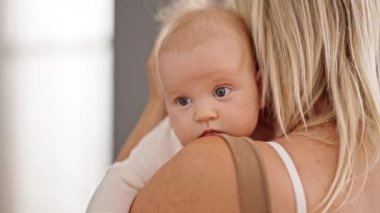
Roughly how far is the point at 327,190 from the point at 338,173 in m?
0.02

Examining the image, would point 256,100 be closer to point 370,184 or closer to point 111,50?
point 370,184

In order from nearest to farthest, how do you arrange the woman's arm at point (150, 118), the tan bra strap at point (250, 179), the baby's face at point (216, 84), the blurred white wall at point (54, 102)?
1. the tan bra strap at point (250, 179)
2. the baby's face at point (216, 84)
3. the woman's arm at point (150, 118)
4. the blurred white wall at point (54, 102)

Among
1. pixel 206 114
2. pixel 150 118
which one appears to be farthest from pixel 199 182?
pixel 150 118

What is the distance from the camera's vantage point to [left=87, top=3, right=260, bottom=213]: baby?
2.70ft

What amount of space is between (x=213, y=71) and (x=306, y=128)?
0.13 meters

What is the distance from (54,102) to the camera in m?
1.94

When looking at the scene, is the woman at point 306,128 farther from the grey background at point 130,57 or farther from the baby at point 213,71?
the grey background at point 130,57

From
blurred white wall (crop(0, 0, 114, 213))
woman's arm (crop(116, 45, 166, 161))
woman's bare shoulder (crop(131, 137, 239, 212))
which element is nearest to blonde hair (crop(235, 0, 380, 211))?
woman's bare shoulder (crop(131, 137, 239, 212))

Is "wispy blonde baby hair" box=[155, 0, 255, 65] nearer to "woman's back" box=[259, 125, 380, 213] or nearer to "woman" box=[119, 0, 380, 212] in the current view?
"woman" box=[119, 0, 380, 212]

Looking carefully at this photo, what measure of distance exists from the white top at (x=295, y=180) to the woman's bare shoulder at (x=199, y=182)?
0.20 ft

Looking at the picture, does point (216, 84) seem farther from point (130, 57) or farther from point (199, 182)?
point (130, 57)

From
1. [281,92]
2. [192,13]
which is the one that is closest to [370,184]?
[281,92]

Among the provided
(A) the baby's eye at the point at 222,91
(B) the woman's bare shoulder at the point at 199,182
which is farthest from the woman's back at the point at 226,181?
(A) the baby's eye at the point at 222,91

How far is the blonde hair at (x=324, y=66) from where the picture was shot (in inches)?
30.6
